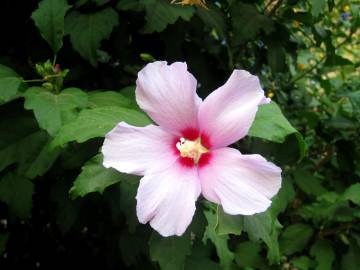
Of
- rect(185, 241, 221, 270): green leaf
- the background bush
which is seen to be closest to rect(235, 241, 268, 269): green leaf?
the background bush

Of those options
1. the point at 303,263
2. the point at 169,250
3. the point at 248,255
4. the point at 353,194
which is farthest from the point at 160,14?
the point at 303,263

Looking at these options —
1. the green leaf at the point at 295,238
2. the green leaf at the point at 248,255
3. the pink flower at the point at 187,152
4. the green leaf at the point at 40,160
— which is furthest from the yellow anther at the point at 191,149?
the green leaf at the point at 295,238

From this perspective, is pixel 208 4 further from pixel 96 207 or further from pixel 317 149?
pixel 317 149

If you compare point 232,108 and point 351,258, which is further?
point 351,258

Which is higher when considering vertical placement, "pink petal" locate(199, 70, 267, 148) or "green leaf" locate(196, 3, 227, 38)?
"pink petal" locate(199, 70, 267, 148)

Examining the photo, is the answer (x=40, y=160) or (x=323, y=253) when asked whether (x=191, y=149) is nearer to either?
(x=40, y=160)

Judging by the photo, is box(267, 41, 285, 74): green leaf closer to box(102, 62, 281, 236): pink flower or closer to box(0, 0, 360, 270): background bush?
box(0, 0, 360, 270): background bush
